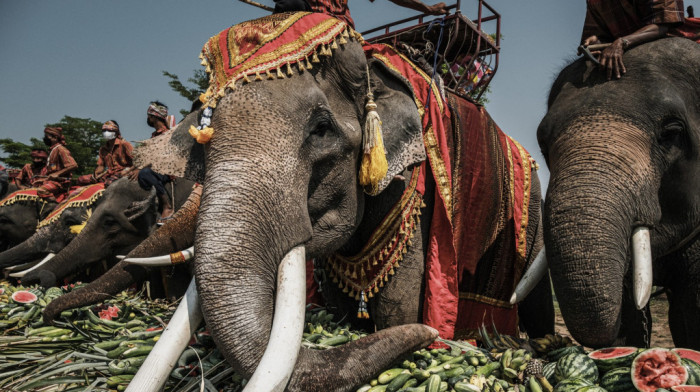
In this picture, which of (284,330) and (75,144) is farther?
(75,144)

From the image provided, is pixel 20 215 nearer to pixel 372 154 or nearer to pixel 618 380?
pixel 372 154

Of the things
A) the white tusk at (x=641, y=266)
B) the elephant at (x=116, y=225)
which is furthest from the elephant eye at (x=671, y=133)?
the elephant at (x=116, y=225)

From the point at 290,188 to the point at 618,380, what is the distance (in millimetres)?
1521

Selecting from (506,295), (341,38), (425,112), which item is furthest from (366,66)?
(506,295)

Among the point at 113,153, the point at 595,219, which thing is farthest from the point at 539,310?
the point at 113,153

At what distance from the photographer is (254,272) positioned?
1924 mm

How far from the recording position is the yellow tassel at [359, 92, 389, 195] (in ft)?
8.65

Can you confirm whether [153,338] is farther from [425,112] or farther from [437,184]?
[425,112]

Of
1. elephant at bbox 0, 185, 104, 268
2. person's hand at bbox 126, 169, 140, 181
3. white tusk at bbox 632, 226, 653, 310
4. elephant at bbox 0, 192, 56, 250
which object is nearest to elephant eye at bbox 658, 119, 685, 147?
white tusk at bbox 632, 226, 653, 310

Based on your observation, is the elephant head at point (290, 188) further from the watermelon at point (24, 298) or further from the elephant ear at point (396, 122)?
the watermelon at point (24, 298)

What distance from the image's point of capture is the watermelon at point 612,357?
211cm

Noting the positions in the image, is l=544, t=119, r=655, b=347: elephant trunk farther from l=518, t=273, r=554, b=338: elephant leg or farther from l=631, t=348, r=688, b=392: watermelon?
l=518, t=273, r=554, b=338: elephant leg

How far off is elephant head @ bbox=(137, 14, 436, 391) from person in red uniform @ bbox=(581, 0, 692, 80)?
1124 mm

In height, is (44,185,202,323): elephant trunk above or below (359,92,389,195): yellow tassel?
below
